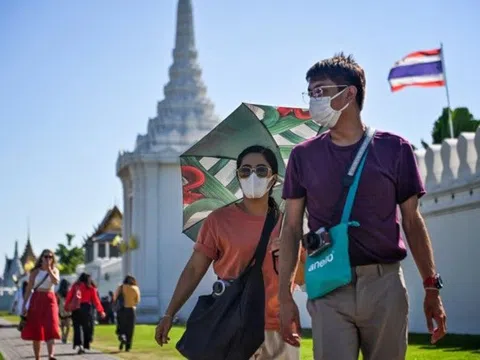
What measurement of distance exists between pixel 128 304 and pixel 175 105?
98.6 feet

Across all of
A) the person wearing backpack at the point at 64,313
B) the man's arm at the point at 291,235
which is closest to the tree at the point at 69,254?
the person wearing backpack at the point at 64,313

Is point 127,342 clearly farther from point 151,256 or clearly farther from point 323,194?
point 151,256

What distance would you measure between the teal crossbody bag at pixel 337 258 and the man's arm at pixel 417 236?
0.30 metres

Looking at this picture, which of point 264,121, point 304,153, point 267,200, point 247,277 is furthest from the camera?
point 264,121

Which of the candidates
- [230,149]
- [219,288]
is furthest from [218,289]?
[230,149]

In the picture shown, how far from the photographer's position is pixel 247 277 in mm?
6551

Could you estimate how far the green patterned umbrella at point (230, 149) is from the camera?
770cm

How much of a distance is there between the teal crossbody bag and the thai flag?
21410 mm

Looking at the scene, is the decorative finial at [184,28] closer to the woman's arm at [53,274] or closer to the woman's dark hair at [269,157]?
the woman's arm at [53,274]

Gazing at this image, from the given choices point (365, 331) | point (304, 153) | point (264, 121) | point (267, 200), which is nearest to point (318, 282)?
point (365, 331)

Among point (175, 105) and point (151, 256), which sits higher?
point (175, 105)

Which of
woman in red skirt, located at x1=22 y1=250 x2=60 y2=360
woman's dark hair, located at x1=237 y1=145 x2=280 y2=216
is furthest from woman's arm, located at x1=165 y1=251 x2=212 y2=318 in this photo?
woman in red skirt, located at x1=22 y1=250 x2=60 y2=360

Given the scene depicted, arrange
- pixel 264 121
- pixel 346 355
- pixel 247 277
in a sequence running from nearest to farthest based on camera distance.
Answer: pixel 346 355, pixel 247 277, pixel 264 121

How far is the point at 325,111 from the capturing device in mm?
5352
